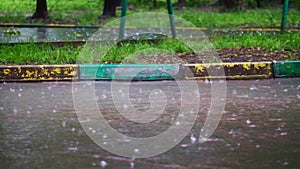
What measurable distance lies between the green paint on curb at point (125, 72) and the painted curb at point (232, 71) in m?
0.19

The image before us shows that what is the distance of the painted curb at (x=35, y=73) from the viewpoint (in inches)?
282

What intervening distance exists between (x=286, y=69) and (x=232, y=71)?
0.61 meters

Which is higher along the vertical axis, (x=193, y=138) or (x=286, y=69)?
(x=193, y=138)

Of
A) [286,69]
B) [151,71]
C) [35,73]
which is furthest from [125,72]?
[286,69]

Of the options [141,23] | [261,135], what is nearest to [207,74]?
[261,135]

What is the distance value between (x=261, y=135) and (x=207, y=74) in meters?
2.81

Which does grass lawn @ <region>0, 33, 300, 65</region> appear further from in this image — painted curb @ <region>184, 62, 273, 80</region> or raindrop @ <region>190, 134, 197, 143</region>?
raindrop @ <region>190, 134, 197, 143</region>

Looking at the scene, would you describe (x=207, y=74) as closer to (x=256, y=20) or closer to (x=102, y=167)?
(x=102, y=167)

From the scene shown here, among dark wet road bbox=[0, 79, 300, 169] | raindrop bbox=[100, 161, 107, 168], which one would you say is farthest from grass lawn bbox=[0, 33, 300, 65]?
raindrop bbox=[100, 161, 107, 168]

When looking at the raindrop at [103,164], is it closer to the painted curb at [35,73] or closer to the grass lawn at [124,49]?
the painted curb at [35,73]

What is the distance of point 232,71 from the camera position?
733 centimetres

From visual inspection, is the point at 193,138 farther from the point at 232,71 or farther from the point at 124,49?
the point at 124,49

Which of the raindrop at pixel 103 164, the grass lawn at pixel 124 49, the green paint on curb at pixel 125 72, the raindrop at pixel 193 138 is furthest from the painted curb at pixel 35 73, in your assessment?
the raindrop at pixel 103 164

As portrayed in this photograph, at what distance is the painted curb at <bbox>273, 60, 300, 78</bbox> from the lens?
741cm
